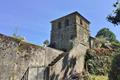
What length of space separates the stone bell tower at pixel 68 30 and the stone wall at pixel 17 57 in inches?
528

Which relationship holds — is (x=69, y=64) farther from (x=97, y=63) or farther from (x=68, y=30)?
(x=68, y=30)

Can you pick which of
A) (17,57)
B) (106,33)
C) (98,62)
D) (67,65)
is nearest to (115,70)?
(17,57)

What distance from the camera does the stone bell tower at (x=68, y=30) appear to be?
129 ft

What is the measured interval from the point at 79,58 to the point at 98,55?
135 inches

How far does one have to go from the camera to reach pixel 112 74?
15367mm

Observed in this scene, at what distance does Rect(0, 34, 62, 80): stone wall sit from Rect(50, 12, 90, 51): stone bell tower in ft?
44.0

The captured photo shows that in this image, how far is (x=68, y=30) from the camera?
132 feet

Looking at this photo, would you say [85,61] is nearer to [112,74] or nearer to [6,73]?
[6,73]

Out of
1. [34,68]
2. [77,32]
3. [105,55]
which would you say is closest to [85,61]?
[105,55]

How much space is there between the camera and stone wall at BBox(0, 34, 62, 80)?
2125 cm

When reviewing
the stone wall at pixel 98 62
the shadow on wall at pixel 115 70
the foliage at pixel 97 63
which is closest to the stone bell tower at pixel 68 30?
the stone wall at pixel 98 62

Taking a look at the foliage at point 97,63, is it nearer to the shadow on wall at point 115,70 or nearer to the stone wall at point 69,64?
the stone wall at point 69,64

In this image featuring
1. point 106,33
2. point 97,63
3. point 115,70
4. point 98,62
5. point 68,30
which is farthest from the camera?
point 106,33

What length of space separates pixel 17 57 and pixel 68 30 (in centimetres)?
1901
